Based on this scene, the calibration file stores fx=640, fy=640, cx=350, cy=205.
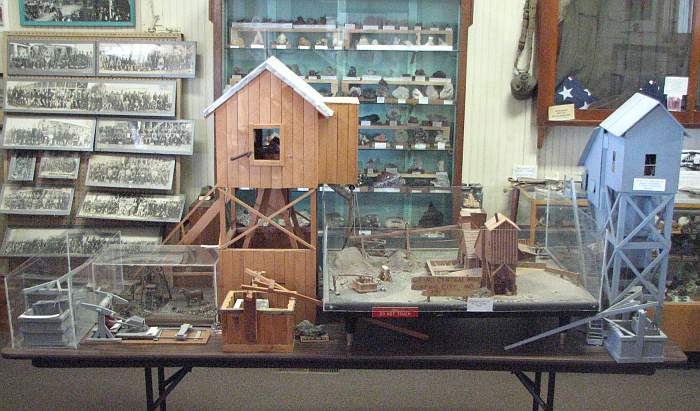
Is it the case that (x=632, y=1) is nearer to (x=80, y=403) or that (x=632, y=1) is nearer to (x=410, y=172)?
(x=410, y=172)

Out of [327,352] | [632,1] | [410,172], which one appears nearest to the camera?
[327,352]

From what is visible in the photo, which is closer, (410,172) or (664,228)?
(664,228)

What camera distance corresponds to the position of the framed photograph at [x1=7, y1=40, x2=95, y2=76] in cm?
604

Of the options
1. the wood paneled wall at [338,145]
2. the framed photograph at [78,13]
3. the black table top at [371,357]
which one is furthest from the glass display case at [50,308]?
the framed photograph at [78,13]

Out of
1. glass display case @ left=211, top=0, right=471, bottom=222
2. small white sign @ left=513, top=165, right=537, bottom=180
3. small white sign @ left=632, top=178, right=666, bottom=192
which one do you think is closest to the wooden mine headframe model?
small white sign @ left=632, top=178, right=666, bottom=192

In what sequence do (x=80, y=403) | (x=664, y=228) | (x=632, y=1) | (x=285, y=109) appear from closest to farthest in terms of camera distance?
(x=285, y=109), (x=664, y=228), (x=80, y=403), (x=632, y=1)

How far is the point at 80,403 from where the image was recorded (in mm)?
4859

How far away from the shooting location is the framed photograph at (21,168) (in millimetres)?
6160

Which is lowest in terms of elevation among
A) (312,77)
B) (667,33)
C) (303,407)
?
(303,407)

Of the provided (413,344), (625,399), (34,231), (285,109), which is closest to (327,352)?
(413,344)

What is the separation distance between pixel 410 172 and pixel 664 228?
112 inches

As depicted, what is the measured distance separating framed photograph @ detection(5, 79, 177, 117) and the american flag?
142 inches

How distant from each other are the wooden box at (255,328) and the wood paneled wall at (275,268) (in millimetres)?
424

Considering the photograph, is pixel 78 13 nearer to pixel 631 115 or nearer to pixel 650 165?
pixel 631 115
